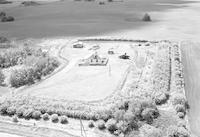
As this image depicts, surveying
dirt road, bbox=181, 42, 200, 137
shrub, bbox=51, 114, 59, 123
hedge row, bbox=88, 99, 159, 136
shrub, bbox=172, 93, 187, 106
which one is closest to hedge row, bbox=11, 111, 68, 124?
shrub, bbox=51, 114, 59, 123

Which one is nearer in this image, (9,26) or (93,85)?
(93,85)

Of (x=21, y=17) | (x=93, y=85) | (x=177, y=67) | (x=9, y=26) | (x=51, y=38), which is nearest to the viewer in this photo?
(x=93, y=85)

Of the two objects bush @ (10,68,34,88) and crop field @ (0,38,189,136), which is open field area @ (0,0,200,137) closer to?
crop field @ (0,38,189,136)

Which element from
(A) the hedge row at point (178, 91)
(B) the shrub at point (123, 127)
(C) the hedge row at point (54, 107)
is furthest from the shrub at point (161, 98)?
(B) the shrub at point (123, 127)

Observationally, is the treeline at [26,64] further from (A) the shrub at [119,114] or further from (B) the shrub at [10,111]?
(A) the shrub at [119,114]

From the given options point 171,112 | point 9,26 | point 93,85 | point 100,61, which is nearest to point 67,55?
point 100,61

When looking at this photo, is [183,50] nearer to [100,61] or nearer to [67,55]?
[100,61]

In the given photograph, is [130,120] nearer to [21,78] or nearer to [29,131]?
[29,131]
